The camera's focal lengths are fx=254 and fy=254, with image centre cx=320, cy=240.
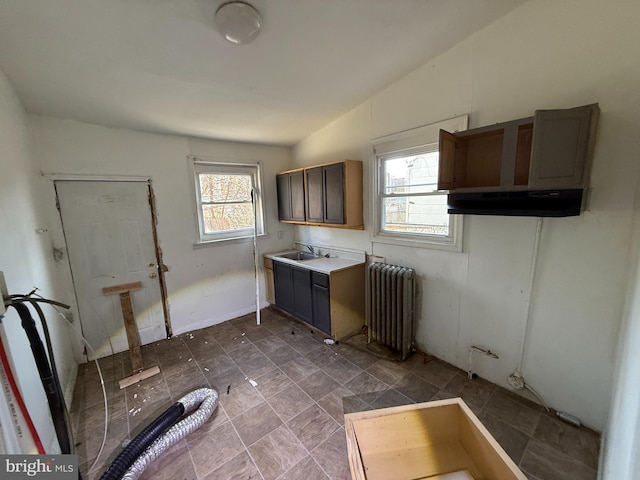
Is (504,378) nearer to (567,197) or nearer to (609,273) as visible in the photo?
(609,273)

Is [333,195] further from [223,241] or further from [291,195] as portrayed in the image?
[223,241]

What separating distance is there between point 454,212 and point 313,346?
202 centimetres

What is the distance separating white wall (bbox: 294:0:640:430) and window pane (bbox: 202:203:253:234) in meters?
2.35

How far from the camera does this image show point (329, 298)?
9.34ft

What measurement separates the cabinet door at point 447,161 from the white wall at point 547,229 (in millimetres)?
352

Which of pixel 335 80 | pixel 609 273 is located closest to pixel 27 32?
pixel 335 80

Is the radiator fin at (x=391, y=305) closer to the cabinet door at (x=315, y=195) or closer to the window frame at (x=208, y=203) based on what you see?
the cabinet door at (x=315, y=195)

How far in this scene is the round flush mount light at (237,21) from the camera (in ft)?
4.47

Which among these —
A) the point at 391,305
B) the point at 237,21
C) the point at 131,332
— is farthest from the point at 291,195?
the point at 131,332

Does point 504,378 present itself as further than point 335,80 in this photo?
No

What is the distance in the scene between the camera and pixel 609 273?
1566 millimetres

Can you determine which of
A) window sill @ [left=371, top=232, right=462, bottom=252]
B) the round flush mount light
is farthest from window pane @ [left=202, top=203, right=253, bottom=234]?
the round flush mount light

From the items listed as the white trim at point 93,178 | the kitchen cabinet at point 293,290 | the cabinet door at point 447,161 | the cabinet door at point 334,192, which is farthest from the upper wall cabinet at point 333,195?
the white trim at point 93,178
